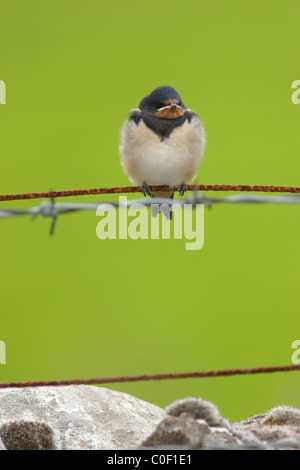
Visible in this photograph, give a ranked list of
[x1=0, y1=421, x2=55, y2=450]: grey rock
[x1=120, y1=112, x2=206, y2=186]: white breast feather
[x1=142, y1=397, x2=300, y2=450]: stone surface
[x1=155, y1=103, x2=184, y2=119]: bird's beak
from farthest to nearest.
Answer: [x1=120, y1=112, x2=206, y2=186]: white breast feather
[x1=155, y1=103, x2=184, y2=119]: bird's beak
[x1=0, y1=421, x2=55, y2=450]: grey rock
[x1=142, y1=397, x2=300, y2=450]: stone surface

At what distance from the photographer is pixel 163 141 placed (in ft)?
10.4

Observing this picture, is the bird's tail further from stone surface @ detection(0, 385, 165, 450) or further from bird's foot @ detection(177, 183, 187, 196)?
stone surface @ detection(0, 385, 165, 450)

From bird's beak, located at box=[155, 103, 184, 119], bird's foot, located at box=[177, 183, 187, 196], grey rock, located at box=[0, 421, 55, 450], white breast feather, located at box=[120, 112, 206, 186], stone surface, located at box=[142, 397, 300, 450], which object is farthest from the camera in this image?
bird's foot, located at box=[177, 183, 187, 196]

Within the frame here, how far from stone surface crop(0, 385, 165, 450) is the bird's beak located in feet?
4.14

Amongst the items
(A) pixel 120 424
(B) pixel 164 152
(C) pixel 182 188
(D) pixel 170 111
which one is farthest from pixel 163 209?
(A) pixel 120 424

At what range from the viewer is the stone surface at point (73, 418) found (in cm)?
198

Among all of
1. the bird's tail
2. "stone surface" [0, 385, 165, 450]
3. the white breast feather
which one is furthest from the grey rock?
the white breast feather

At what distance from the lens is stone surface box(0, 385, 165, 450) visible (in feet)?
6.50

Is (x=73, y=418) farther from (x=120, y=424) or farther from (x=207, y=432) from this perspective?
(x=207, y=432)

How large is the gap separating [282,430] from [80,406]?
626mm
